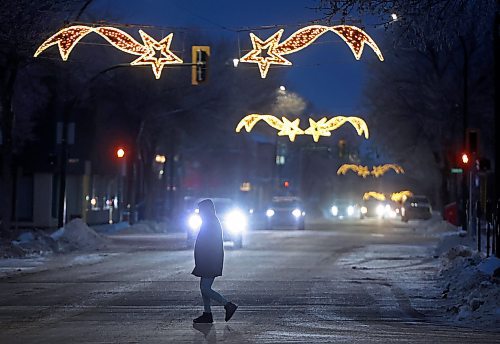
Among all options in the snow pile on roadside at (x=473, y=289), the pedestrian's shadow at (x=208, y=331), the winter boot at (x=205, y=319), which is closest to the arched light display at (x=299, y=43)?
the snow pile on roadside at (x=473, y=289)

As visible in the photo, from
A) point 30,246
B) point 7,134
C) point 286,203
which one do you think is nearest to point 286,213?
point 286,203

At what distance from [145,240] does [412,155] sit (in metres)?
27.2

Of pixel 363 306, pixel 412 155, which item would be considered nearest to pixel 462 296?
pixel 363 306

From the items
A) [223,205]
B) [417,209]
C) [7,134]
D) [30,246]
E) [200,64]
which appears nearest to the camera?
[200,64]

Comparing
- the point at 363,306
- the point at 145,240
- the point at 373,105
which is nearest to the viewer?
the point at 363,306

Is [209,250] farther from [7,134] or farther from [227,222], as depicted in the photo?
[227,222]

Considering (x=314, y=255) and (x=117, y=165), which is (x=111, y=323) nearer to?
(x=314, y=255)

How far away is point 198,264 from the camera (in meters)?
15.2

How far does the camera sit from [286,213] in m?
59.0

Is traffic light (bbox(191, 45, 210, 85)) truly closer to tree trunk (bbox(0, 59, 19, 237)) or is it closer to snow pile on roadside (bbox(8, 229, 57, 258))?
tree trunk (bbox(0, 59, 19, 237))

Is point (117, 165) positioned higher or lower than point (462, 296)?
higher

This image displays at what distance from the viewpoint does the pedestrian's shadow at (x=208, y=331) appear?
13011 mm

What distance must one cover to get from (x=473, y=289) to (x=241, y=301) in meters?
4.59

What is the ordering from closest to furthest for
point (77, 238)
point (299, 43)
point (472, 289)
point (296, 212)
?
point (472, 289) < point (299, 43) < point (77, 238) < point (296, 212)
